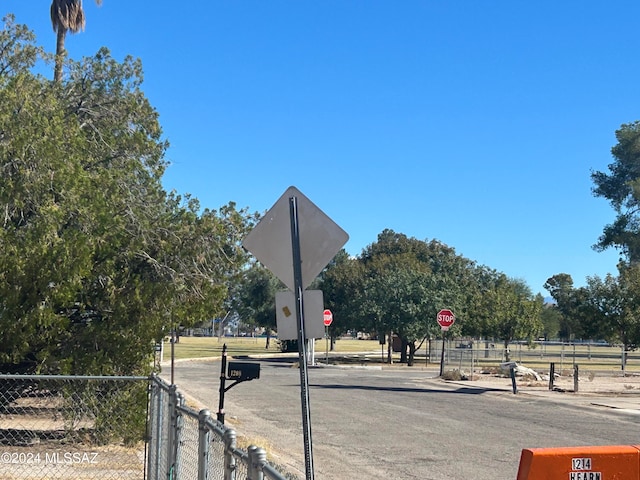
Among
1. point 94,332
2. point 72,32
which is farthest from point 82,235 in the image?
point 72,32

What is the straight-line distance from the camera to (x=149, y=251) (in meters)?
12.5

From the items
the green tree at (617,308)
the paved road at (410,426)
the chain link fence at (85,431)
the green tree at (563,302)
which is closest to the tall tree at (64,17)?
the paved road at (410,426)

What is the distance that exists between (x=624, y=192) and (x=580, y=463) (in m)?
45.7

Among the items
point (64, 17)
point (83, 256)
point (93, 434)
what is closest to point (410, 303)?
point (64, 17)

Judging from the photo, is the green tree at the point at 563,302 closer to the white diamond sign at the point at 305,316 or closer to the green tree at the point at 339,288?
the green tree at the point at 339,288

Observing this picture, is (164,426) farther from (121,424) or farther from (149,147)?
(149,147)

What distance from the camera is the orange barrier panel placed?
17.5 ft

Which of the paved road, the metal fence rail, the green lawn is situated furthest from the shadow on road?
the metal fence rail

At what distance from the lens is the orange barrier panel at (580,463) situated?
17.5 ft

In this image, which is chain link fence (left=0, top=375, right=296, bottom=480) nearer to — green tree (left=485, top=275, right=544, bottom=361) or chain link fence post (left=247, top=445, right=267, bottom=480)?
chain link fence post (left=247, top=445, right=267, bottom=480)

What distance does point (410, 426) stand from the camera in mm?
15703

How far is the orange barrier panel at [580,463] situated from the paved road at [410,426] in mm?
4920

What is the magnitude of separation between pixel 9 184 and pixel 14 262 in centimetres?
111

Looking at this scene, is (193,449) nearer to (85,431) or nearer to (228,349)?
(85,431)
